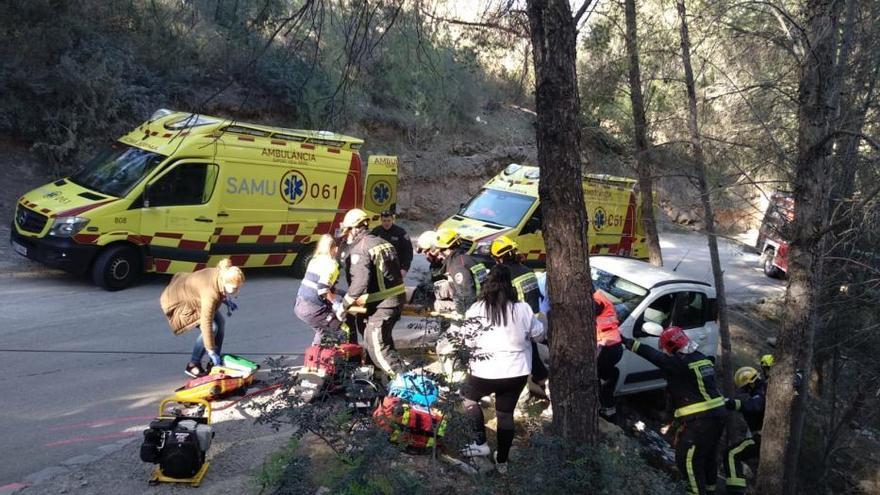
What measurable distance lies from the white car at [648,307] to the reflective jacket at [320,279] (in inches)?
133

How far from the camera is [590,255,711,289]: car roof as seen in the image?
28.9 feet

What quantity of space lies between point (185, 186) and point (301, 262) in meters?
2.63

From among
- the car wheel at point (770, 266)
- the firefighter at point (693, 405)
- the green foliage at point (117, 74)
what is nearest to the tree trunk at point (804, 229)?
the firefighter at point (693, 405)

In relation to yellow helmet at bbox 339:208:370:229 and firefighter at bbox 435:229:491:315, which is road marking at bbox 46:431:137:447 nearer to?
yellow helmet at bbox 339:208:370:229

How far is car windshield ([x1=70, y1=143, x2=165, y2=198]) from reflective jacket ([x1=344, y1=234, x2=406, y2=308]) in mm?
5241

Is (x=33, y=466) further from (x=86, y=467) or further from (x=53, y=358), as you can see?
(x=53, y=358)

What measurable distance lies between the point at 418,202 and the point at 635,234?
7.19 metres

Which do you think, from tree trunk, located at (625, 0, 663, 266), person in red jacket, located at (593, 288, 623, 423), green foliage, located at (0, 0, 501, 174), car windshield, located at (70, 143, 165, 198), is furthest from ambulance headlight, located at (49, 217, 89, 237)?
tree trunk, located at (625, 0, 663, 266)

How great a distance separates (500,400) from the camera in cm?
559

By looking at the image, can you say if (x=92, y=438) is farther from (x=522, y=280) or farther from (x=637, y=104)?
(x=637, y=104)

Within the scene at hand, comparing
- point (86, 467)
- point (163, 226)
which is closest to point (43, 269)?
point (163, 226)

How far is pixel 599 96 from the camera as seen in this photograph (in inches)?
503

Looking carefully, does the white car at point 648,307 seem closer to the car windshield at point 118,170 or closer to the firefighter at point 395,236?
the firefighter at point 395,236

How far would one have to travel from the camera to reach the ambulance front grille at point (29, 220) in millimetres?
10062
